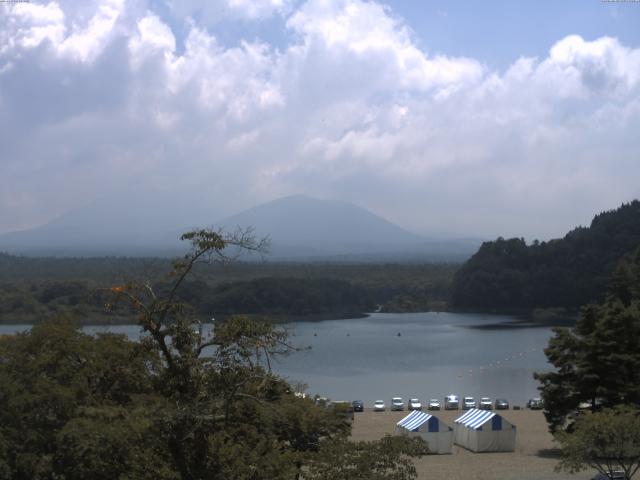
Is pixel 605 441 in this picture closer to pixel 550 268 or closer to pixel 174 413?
pixel 174 413

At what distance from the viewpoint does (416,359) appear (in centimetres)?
3462

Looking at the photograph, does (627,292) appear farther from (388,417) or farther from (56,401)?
(56,401)

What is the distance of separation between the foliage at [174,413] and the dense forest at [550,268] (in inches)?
1920

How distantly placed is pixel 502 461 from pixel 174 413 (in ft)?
31.2

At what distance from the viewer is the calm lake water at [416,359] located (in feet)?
87.8

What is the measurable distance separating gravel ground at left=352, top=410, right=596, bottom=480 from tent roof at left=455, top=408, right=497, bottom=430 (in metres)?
0.45

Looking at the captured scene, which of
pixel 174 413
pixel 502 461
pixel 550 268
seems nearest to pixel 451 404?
pixel 502 461

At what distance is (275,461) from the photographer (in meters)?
5.80

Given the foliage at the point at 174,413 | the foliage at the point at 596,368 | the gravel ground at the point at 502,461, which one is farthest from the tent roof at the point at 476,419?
the foliage at the point at 174,413

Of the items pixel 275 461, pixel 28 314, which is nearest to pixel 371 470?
pixel 275 461

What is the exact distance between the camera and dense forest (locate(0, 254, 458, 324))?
44.4 m

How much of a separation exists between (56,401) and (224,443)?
1.59 m

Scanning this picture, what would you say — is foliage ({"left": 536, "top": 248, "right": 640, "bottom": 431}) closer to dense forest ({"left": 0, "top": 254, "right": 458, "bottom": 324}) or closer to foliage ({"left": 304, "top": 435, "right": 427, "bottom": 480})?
foliage ({"left": 304, "top": 435, "right": 427, "bottom": 480})

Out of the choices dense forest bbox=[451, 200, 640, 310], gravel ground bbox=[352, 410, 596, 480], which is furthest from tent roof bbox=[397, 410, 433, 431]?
dense forest bbox=[451, 200, 640, 310]
